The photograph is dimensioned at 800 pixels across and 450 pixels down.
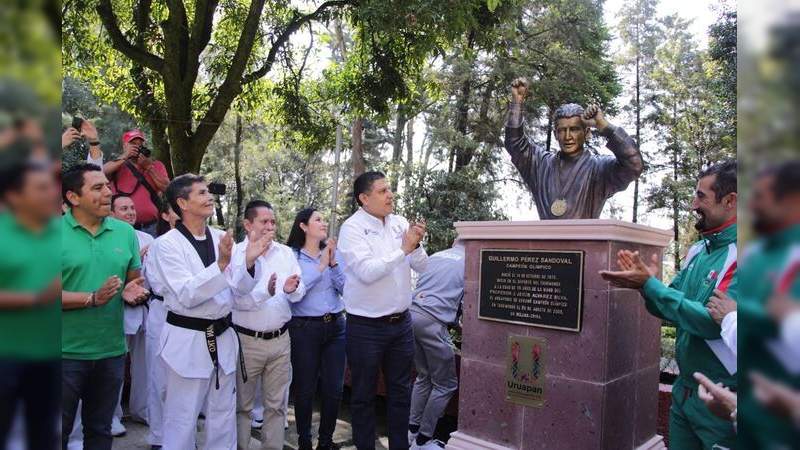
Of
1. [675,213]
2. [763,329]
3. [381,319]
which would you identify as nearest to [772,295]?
[763,329]

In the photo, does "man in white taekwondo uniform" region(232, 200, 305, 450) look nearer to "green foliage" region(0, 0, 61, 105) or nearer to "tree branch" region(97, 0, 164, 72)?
"green foliage" region(0, 0, 61, 105)

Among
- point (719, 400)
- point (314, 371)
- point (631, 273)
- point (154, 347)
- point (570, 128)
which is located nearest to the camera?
point (719, 400)

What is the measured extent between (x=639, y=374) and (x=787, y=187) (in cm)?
397

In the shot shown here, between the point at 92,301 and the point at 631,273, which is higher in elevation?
the point at 631,273

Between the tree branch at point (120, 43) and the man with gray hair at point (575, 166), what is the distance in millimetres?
6009

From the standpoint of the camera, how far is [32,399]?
491mm

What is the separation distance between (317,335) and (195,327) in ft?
4.11

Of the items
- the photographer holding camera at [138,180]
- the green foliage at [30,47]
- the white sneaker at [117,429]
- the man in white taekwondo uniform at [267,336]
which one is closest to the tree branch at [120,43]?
the photographer holding camera at [138,180]

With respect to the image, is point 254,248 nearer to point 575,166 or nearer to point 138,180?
point 575,166

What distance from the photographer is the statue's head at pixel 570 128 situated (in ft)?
13.8

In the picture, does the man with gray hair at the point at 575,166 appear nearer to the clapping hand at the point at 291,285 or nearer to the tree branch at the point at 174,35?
the clapping hand at the point at 291,285

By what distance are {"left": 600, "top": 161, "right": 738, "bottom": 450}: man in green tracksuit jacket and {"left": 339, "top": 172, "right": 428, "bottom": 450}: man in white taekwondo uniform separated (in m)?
1.81

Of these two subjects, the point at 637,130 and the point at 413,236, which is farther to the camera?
the point at 637,130

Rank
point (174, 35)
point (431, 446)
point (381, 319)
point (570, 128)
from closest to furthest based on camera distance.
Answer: point (570, 128)
point (381, 319)
point (431, 446)
point (174, 35)
